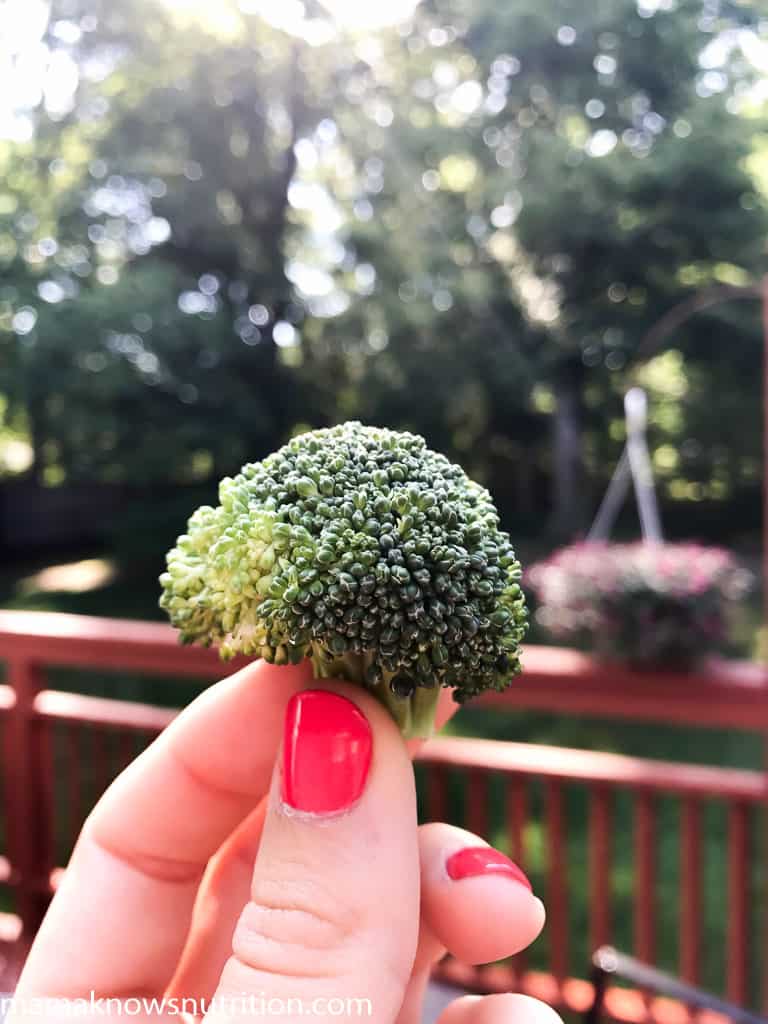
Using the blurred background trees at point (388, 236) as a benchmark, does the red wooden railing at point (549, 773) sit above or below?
below

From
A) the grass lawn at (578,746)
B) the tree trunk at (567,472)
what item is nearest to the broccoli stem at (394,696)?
the grass lawn at (578,746)

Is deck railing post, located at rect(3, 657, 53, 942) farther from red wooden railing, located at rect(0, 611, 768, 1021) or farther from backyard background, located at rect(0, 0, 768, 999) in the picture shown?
backyard background, located at rect(0, 0, 768, 999)

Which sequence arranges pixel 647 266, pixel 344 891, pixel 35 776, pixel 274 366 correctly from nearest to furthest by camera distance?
pixel 344 891 → pixel 35 776 → pixel 647 266 → pixel 274 366

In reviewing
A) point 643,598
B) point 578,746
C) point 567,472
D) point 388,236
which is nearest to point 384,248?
point 388,236

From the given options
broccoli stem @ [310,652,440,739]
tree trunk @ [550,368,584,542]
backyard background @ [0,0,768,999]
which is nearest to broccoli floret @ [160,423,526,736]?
broccoli stem @ [310,652,440,739]

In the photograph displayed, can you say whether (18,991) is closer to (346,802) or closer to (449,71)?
(346,802)

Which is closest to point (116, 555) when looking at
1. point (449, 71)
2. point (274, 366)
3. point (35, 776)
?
point (274, 366)

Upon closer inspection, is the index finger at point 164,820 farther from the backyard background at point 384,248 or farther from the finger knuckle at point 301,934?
the backyard background at point 384,248
